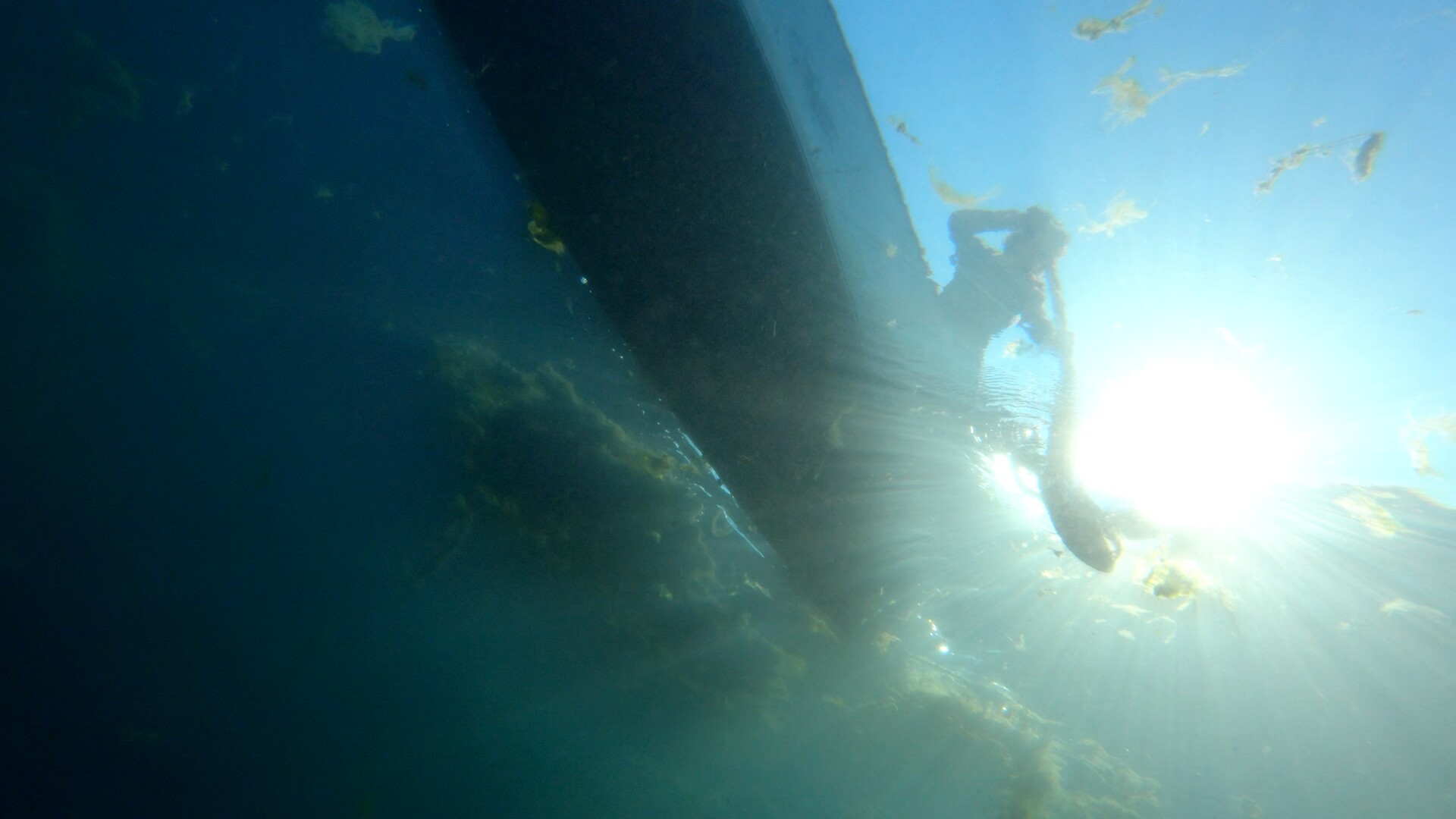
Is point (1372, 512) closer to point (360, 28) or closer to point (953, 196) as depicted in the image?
point (953, 196)

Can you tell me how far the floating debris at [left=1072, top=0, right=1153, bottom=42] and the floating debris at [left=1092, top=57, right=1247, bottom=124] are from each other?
0.36 meters

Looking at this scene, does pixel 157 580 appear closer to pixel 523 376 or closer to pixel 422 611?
pixel 422 611

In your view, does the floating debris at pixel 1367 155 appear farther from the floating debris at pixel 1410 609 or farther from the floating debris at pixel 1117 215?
the floating debris at pixel 1410 609

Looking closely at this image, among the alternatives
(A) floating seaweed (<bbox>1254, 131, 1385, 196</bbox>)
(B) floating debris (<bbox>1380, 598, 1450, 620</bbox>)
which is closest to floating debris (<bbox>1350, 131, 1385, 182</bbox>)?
(A) floating seaweed (<bbox>1254, 131, 1385, 196</bbox>)

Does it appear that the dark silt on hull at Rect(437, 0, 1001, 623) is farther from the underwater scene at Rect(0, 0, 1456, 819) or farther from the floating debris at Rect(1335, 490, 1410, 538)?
the floating debris at Rect(1335, 490, 1410, 538)

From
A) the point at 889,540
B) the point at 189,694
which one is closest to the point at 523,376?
the point at 889,540

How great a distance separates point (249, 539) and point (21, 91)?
4439 millimetres

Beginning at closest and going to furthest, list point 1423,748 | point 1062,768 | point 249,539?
point 249,539 < point 1062,768 < point 1423,748

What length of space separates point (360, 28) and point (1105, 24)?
246 inches

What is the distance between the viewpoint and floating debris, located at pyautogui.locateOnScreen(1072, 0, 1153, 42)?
14.9 feet

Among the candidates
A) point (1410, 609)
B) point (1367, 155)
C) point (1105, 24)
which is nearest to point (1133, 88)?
point (1105, 24)

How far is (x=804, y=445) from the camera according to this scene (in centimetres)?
468

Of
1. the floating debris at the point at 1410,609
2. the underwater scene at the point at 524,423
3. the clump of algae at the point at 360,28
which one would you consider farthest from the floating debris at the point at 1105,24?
the floating debris at the point at 1410,609

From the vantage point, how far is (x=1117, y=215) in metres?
5.75
